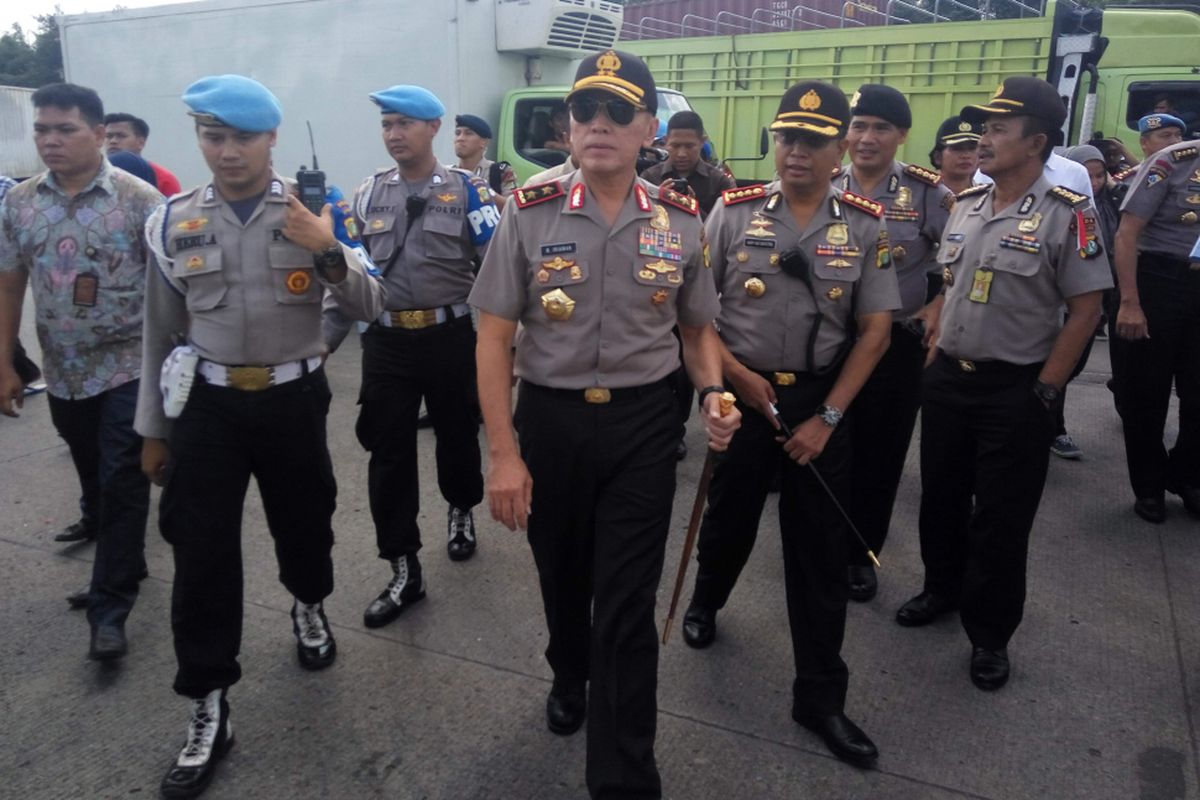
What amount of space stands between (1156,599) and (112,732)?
4.15m

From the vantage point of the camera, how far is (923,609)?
12.3 feet

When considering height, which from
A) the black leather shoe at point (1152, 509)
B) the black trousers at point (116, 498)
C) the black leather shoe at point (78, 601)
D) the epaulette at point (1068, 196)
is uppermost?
the epaulette at point (1068, 196)

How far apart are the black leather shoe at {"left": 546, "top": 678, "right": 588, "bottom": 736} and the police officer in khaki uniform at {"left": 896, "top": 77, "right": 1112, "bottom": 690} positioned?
146cm

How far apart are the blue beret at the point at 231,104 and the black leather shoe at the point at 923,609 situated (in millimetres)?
3019

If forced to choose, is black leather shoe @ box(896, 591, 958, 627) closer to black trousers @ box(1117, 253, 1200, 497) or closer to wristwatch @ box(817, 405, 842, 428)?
wristwatch @ box(817, 405, 842, 428)

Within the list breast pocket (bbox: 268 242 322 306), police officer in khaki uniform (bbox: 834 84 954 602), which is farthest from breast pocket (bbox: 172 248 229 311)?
police officer in khaki uniform (bbox: 834 84 954 602)

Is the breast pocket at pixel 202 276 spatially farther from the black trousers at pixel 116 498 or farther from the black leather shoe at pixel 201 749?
the black leather shoe at pixel 201 749

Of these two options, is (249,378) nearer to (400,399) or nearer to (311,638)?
(400,399)

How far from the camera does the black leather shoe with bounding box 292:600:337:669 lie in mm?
3373

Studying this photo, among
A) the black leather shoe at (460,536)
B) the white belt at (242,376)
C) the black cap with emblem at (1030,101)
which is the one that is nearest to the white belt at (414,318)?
the white belt at (242,376)

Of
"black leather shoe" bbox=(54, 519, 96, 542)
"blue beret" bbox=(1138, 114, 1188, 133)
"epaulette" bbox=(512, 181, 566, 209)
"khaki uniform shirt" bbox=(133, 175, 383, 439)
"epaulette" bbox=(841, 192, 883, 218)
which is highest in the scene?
"blue beret" bbox=(1138, 114, 1188, 133)

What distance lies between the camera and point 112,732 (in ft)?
9.83

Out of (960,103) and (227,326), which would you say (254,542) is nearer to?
(227,326)

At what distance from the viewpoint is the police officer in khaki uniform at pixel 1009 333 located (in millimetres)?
3143
